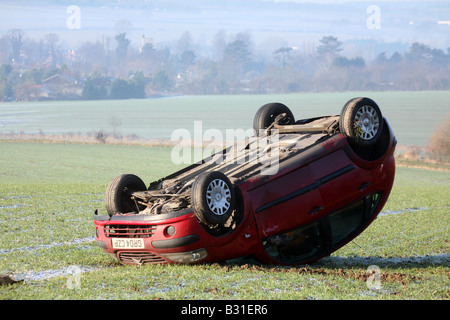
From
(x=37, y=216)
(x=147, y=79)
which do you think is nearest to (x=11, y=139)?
(x=37, y=216)

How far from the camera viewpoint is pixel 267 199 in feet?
30.7

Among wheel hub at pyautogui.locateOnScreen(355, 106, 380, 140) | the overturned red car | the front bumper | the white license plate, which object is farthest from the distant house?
the white license plate

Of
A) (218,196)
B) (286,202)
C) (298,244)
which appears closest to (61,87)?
(298,244)

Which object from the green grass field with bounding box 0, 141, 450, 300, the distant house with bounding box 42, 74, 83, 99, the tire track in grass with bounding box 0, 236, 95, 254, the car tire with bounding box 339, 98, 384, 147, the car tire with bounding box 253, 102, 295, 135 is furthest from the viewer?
the distant house with bounding box 42, 74, 83, 99

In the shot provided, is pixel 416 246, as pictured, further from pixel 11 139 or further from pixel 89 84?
pixel 89 84

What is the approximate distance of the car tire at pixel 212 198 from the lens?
28.2 ft

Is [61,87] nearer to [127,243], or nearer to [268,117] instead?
[268,117]

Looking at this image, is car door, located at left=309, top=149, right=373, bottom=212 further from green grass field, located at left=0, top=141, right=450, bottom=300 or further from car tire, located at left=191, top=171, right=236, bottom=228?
car tire, located at left=191, top=171, right=236, bottom=228

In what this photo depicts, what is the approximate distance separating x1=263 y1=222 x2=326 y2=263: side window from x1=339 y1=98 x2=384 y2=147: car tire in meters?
1.58

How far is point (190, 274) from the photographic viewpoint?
8539 millimetres

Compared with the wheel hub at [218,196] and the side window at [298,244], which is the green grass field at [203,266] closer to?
the side window at [298,244]

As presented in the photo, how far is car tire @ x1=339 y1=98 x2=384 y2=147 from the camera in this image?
33.7 ft

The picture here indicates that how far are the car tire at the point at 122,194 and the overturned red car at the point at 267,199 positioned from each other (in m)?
0.02

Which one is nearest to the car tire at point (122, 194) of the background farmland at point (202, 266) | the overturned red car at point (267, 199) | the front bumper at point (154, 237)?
the overturned red car at point (267, 199)
